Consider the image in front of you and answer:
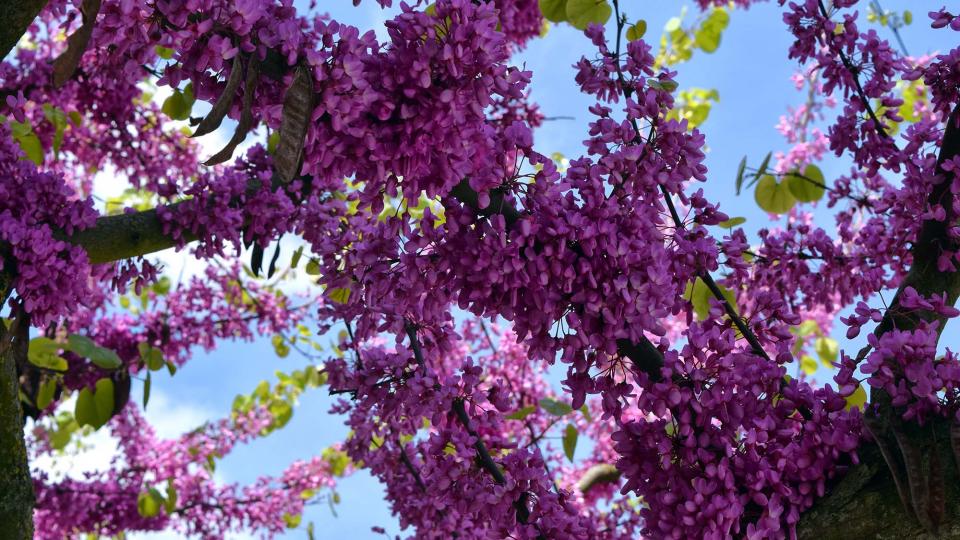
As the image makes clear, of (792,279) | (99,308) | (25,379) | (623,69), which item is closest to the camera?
(623,69)

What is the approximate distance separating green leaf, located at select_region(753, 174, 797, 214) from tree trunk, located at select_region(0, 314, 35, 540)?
3015mm

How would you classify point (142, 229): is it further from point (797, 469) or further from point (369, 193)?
point (797, 469)

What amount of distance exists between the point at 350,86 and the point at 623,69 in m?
1.08

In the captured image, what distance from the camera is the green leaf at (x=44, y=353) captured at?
3.74 metres

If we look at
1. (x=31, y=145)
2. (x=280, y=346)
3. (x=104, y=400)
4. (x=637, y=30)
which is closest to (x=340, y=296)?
(x=637, y=30)

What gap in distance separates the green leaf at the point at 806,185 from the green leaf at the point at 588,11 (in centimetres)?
119

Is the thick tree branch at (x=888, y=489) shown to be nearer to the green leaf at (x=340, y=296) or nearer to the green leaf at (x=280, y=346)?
the green leaf at (x=340, y=296)

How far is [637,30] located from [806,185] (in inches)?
56.7

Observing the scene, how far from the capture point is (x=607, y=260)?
1796mm

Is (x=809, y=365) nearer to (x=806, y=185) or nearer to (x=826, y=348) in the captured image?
(x=826, y=348)

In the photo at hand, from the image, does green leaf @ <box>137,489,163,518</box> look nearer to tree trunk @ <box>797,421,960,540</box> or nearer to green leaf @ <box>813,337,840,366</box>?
tree trunk @ <box>797,421,960,540</box>

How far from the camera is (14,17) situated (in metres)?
1.92

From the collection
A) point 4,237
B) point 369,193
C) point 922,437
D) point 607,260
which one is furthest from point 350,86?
point 4,237

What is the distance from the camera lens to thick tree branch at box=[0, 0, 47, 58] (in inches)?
75.2
